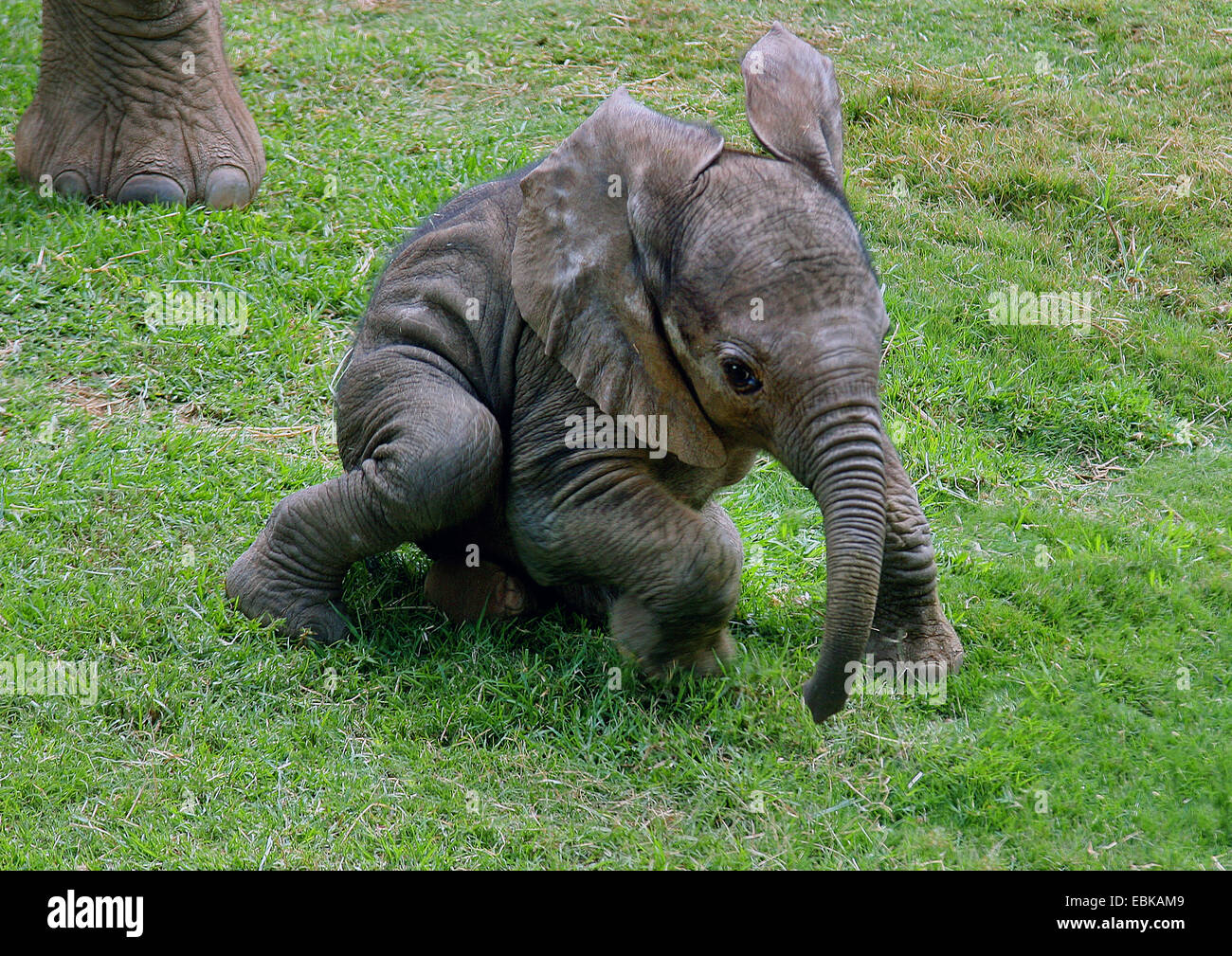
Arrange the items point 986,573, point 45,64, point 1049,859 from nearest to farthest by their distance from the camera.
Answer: point 1049,859 → point 986,573 → point 45,64

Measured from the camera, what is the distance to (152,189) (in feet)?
30.6

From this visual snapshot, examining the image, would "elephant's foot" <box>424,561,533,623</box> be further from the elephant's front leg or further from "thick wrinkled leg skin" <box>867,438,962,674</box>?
Answer: "thick wrinkled leg skin" <box>867,438,962,674</box>

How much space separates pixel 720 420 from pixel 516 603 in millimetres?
1419

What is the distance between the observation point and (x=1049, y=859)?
4895 millimetres

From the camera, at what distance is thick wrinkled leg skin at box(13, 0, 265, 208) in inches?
368

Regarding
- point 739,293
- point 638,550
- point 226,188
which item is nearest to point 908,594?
point 638,550

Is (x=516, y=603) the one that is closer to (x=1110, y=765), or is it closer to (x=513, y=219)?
(x=513, y=219)

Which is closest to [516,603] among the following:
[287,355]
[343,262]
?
[287,355]

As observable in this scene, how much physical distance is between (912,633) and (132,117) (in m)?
6.27

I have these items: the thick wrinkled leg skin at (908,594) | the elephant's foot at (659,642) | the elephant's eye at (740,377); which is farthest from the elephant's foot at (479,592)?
the elephant's eye at (740,377)

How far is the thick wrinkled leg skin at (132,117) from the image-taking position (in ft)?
30.7

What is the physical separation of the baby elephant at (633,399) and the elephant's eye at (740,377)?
1cm

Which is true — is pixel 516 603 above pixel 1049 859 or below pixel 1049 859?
above

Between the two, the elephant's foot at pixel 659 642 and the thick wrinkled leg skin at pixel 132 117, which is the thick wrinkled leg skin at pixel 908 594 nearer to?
the elephant's foot at pixel 659 642
